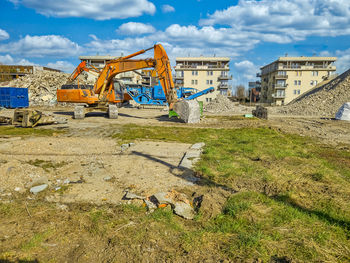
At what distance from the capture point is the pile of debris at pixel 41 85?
111 ft

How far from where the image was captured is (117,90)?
1872 centimetres

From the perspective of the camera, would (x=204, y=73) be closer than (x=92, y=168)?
No

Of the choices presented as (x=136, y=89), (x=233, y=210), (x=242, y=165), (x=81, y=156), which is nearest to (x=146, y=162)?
(x=81, y=156)

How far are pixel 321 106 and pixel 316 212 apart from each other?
97.8 ft

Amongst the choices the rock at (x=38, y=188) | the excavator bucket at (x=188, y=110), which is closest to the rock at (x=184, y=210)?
the rock at (x=38, y=188)

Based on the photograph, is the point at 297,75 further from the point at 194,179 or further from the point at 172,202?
the point at 172,202

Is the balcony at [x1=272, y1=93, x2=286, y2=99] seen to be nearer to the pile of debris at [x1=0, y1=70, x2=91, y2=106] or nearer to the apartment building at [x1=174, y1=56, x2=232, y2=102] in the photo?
the apartment building at [x1=174, y1=56, x2=232, y2=102]

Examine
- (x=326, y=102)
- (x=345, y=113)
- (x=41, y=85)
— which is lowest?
(x=345, y=113)

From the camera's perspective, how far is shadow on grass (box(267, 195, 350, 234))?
12.6 feet

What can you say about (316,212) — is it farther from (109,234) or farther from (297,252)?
(109,234)

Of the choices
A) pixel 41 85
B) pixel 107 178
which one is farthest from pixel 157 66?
pixel 41 85

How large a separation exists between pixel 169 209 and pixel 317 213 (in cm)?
263

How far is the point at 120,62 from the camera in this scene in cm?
1692

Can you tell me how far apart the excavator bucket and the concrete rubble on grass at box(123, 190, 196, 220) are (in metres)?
11.5
